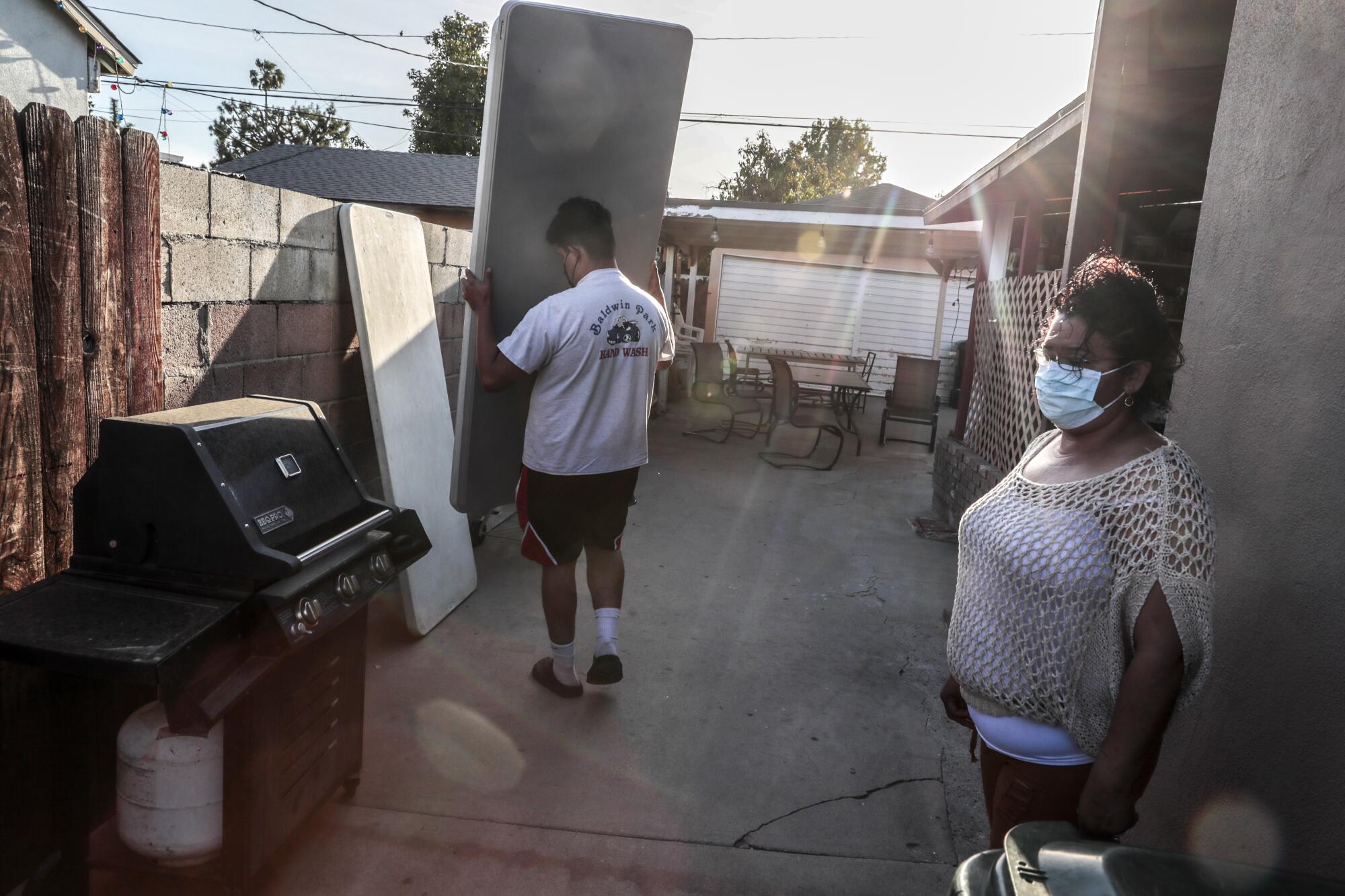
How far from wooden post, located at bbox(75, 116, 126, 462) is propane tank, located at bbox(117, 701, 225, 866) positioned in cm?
83

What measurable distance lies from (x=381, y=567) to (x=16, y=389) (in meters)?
0.93

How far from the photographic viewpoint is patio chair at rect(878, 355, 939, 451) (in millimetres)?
9422

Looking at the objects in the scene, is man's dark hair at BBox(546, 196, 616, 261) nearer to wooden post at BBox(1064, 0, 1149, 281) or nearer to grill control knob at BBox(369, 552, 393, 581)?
grill control knob at BBox(369, 552, 393, 581)

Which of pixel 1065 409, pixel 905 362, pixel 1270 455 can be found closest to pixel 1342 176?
pixel 1270 455

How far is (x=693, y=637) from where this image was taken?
13.1 ft

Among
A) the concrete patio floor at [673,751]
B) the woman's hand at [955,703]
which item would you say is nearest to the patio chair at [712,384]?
the concrete patio floor at [673,751]

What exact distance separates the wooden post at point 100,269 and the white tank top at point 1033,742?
2.32 m

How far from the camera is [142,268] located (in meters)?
2.42

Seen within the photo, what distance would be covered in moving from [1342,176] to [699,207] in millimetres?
10706

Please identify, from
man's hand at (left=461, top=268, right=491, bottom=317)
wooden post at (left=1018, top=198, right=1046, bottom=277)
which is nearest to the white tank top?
man's hand at (left=461, top=268, right=491, bottom=317)

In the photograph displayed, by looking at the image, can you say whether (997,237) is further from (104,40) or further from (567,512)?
(104,40)

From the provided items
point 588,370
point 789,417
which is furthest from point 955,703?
point 789,417

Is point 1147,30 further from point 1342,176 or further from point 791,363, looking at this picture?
point 791,363

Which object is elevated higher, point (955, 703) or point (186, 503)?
point (186, 503)
